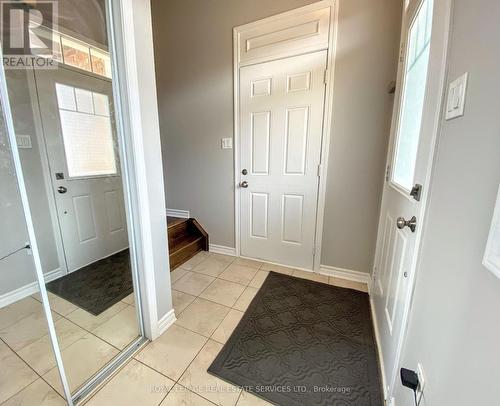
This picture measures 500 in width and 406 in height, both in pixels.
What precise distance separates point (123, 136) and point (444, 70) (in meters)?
1.48

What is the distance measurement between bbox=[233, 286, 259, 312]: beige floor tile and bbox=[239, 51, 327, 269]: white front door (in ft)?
1.86

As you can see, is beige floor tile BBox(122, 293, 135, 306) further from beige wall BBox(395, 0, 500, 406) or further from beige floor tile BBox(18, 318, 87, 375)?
beige wall BBox(395, 0, 500, 406)

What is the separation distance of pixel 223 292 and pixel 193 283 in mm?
344

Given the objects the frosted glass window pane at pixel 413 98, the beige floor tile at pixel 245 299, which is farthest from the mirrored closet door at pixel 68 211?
the frosted glass window pane at pixel 413 98

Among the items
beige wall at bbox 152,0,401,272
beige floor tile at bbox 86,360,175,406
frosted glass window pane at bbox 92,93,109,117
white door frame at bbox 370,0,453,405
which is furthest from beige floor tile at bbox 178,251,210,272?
white door frame at bbox 370,0,453,405

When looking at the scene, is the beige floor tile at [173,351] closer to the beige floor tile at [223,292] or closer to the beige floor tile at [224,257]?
the beige floor tile at [223,292]

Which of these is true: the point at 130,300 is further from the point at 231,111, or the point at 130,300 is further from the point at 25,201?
the point at 231,111

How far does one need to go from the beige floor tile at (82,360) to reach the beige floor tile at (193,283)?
711mm

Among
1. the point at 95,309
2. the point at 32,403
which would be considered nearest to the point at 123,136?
the point at 95,309

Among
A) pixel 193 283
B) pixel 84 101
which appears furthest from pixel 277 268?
pixel 84 101

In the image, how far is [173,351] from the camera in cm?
138

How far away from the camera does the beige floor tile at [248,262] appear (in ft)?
8.08

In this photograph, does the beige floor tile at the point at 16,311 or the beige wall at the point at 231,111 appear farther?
the beige wall at the point at 231,111

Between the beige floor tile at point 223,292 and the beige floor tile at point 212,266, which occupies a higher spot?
the beige floor tile at point 212,266
